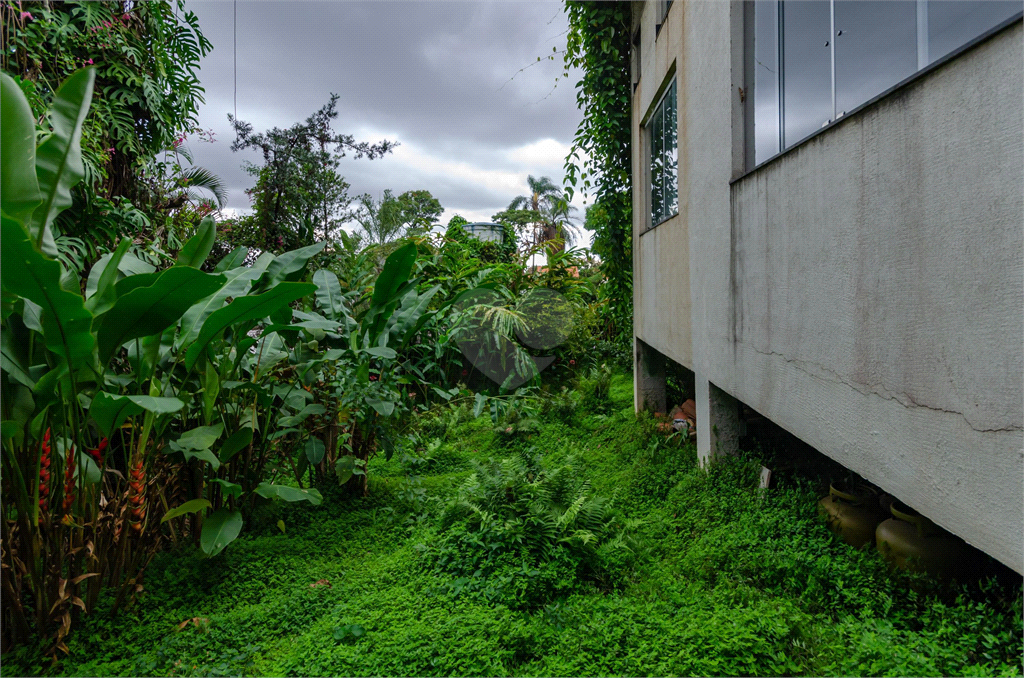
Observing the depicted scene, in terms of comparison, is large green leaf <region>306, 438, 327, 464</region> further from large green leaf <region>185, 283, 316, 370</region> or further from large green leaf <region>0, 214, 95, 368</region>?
large green leaf <region>0, 214, 95, 368</region>

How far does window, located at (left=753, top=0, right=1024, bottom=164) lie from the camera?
173 centimetres

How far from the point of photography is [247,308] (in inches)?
93.6

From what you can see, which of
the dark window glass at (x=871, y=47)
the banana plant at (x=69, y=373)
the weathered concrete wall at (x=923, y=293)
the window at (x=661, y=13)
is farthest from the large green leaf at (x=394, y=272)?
the window at (x=661, y=13)

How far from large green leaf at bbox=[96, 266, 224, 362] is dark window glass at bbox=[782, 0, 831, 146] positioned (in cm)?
279

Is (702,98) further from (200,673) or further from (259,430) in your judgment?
(200,673)

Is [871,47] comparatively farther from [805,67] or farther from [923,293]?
[923,293]

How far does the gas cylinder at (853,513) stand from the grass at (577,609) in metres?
0.12

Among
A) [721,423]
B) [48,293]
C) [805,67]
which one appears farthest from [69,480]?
[805,67]

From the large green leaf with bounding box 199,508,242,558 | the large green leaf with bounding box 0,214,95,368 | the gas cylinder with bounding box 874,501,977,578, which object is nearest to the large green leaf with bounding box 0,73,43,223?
the large green leaf with bounding box 0,214,95,368

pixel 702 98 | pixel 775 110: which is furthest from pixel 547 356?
pixel 775 110

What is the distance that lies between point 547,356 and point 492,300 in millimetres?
1286

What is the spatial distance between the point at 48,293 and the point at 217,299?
82 cm

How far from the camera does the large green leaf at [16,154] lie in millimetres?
1900

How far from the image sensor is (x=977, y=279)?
4.91 ft
